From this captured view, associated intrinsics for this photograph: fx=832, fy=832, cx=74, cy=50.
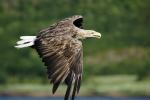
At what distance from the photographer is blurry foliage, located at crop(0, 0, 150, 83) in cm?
4619

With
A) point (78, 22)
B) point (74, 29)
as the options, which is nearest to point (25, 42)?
point (74, 29)

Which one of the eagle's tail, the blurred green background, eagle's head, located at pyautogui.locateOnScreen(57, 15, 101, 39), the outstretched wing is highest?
eagle's head, located at pyautogui.locateOnScreen(57, 15, 101, 39)

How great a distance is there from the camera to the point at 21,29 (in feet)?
161

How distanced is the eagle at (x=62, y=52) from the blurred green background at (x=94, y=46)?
2747 cm

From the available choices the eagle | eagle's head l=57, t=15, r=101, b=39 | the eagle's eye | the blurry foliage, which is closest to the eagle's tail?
the eagle

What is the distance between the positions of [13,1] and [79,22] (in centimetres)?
4268

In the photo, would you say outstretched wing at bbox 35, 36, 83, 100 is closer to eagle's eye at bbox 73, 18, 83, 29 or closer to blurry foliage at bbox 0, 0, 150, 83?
eagle's eye at bbox 73, 18, 83, 29

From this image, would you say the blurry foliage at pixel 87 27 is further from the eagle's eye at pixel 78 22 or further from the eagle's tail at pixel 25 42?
the eagle's tail at pixel 25 42

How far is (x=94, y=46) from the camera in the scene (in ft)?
161

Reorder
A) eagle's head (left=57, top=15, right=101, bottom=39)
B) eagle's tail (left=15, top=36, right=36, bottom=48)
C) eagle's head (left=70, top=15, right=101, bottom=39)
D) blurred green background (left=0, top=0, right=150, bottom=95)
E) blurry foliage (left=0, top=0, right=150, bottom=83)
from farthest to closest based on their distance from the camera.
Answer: blurry foliage (left=0, top=0, right=150, bottom=83) < blurred green background (left=0, top=0, right=150, bottom=95) < eagle's head (left=70, top=15, right=101, bottom=39) < eagle's head (left=57, top=15, right=101, bottom=39) < eagle's tail (left=15, top=36, right=36, bottom=48)

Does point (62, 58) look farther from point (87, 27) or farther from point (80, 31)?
point (87, 27)

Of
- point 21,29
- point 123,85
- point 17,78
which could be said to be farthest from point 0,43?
point 123,85

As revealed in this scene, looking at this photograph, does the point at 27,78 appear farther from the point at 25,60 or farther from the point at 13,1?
the point at 13,1

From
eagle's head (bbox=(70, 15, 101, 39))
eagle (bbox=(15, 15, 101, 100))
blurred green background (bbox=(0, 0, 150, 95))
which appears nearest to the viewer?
eagle (bbox=(15, 15, 101, 100))
